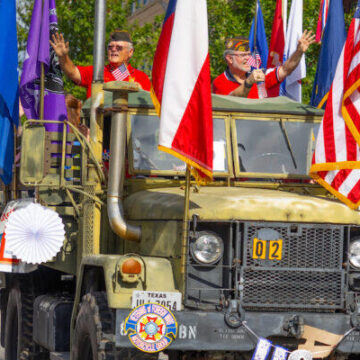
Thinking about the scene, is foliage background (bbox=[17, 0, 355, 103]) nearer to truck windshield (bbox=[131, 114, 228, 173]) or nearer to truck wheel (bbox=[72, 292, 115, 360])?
truck windshield (bbox=[131, 114, 228, 173])

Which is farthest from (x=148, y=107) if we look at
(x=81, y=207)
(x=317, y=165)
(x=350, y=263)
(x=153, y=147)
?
(x=350, y=263)

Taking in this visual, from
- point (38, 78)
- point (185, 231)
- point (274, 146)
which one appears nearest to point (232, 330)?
point (185, 231)

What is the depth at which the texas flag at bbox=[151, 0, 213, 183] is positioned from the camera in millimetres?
7733

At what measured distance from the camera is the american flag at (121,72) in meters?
10.0

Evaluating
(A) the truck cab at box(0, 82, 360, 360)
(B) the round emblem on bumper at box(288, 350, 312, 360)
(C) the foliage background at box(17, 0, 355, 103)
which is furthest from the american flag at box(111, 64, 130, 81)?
(C) the foliage background at box(17, 0, 355, 103)

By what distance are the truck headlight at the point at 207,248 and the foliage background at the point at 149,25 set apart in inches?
627

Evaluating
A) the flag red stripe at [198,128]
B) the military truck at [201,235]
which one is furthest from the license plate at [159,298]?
the flag red stripe at [198,128]

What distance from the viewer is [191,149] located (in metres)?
7.75

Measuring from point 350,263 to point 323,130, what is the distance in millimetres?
1164

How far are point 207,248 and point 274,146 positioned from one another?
70.9 inches

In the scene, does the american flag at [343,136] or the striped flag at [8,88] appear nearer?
the american flag at [343,136]

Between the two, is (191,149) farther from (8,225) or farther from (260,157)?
(8,225)

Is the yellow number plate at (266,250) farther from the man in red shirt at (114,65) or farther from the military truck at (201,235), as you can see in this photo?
the man in red shirt at (114,65)

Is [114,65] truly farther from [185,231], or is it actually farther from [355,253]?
[355,253]
